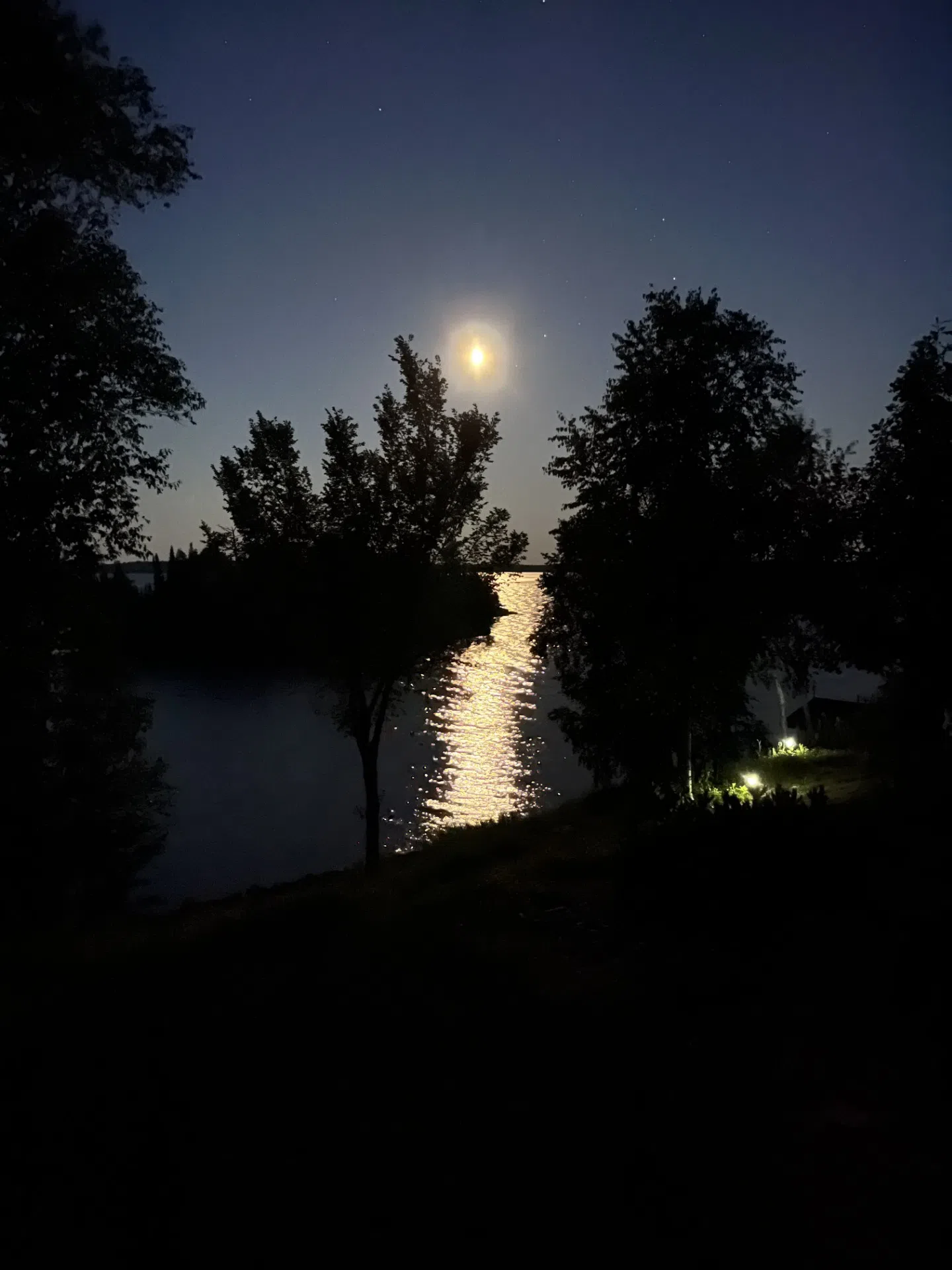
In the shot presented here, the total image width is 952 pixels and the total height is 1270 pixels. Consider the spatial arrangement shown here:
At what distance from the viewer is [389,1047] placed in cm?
605

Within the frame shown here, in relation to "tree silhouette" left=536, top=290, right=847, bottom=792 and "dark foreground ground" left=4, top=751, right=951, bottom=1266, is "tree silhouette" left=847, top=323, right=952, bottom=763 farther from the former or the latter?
"dark foreground ground" left=4, top=751, right=951, bottom=1266

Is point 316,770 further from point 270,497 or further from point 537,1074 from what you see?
point 537,1074

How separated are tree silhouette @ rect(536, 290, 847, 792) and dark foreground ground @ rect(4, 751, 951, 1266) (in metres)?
9.51

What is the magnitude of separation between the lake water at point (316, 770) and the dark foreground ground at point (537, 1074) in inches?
A: 482

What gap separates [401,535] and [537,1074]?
1413 centimetres

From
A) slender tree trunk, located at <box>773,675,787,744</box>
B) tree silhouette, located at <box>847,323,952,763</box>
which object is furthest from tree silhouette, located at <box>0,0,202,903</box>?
slender tree trunk, located at <box>773,675,787,744</box>

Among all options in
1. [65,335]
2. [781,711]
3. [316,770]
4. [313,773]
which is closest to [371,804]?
[65,335]

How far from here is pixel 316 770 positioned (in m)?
56.8

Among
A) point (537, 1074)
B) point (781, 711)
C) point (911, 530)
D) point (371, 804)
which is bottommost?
point (781, 711)

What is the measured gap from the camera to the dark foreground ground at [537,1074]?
4.03 meters

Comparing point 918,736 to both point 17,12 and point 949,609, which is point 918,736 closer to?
point 949,609

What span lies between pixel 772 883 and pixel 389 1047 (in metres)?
4.60

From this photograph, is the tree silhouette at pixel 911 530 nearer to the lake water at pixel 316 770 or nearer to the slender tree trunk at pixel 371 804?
the lake water at pixel 316 770

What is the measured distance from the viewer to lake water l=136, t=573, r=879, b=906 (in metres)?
39.3
